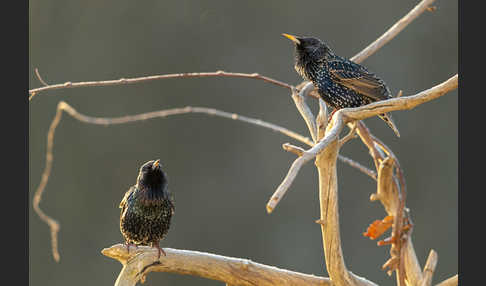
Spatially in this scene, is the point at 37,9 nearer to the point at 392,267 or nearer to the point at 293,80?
the point at 293,80

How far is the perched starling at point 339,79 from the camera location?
7.11ft

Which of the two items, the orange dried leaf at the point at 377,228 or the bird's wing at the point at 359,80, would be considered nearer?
the orange dried leaf at the point at 377,228

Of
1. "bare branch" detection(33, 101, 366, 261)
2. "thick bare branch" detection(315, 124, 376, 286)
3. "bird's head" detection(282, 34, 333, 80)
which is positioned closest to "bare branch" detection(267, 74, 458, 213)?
"thick bare branch" detection(315, 124, 376, 286)

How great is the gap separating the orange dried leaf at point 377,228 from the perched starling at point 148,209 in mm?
661

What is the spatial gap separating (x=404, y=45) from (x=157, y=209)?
3168mm

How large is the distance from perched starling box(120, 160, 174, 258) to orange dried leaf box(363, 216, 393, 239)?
661 millimetres

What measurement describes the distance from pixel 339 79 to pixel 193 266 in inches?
33.6

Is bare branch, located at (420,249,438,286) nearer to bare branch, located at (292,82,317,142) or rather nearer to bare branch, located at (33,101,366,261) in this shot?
bare branch, located at (33,101,366,261)

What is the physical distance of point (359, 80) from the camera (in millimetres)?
2176

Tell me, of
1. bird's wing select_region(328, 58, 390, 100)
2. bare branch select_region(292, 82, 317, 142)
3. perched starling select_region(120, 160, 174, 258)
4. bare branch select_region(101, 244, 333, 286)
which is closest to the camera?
bare branch select_region(101, 244, 333, 286)

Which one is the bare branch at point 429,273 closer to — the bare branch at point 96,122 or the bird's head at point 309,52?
the bare branch at point 96,122

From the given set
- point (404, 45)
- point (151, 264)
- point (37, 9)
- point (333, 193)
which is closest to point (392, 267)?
point (333, 193)

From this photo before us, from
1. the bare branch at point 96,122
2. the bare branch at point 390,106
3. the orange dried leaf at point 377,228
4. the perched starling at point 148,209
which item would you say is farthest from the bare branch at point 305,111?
the perched starling at point 148,209

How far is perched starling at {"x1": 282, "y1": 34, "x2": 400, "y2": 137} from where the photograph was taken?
7.11ft
